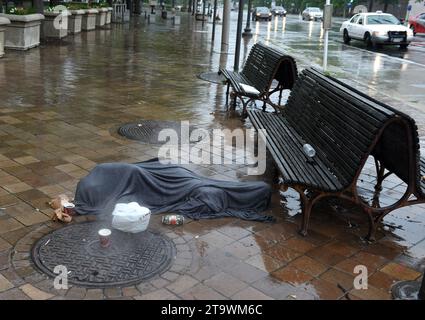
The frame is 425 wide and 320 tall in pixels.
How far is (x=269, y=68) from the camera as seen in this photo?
8.22 m

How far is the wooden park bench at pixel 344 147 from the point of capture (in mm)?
4141

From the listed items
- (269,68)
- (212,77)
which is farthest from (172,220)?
(212,77)

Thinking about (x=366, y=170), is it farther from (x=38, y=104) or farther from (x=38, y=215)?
(x=38, y=104)

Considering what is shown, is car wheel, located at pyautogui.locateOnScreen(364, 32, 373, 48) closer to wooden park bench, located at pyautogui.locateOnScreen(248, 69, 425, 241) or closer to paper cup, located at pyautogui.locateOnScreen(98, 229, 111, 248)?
wooden park bench, located at pyautogui.locateOnScreen(248, 69, 425, 241)

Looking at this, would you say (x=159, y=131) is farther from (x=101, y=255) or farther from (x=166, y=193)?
(x=101, y=255)

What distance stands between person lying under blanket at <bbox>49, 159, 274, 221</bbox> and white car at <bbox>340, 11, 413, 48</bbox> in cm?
2115

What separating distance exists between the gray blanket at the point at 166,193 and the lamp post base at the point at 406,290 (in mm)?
1324

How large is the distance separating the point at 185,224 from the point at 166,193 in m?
0.45

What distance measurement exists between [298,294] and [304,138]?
7.88ft

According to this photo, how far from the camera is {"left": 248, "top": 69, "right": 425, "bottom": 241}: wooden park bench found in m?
4.14

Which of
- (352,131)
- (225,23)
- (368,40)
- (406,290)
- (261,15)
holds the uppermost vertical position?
(261,15)

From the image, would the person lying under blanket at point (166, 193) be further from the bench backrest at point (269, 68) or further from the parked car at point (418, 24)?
the parked car at point (418, 24)

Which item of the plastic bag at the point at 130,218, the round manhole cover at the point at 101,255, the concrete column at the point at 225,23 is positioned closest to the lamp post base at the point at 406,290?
the round manhole cover at the point at 101,255
